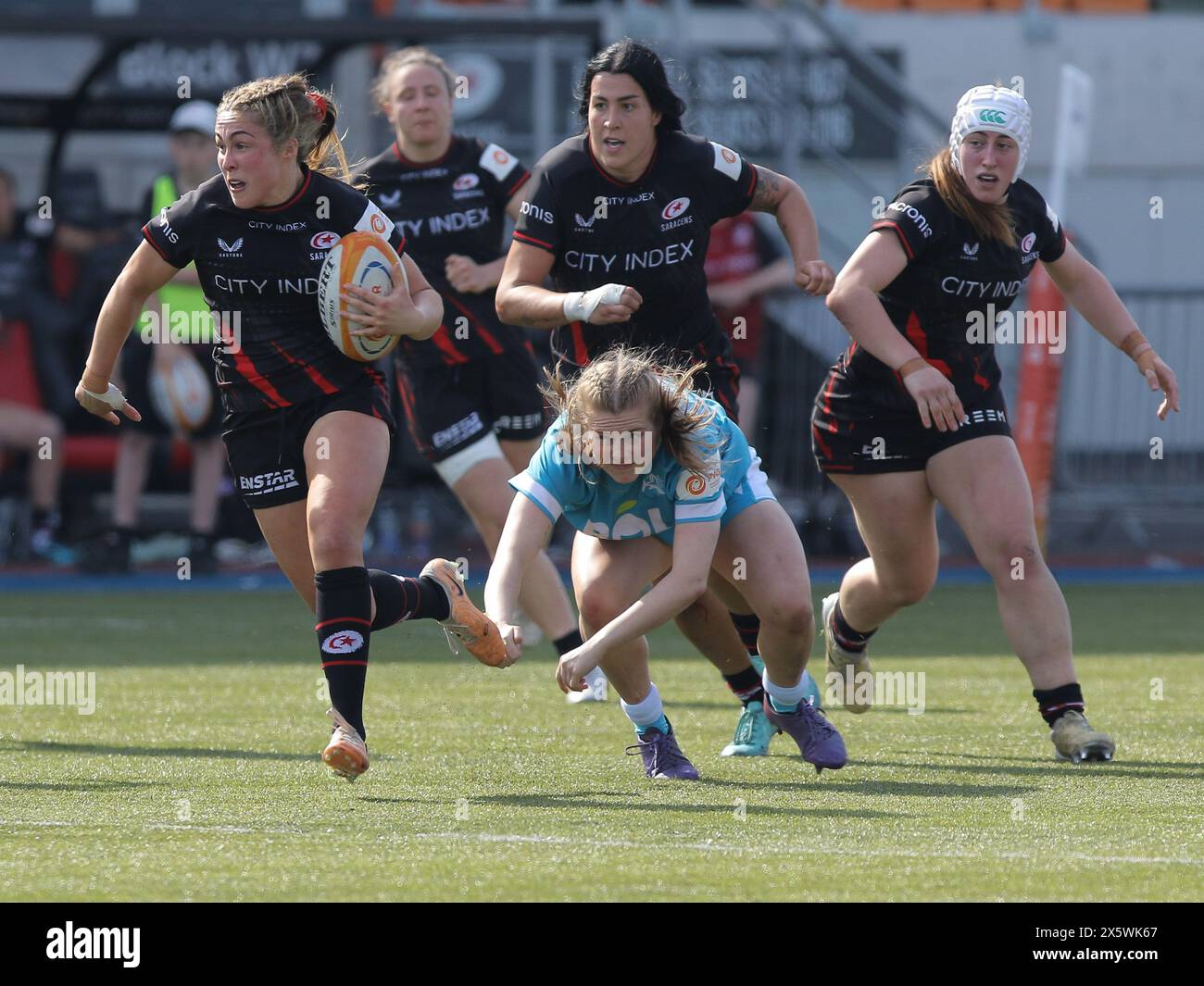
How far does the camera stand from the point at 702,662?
9352 millimetres

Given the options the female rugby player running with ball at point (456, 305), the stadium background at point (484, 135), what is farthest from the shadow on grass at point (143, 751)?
the stadium background at point (484, 135)

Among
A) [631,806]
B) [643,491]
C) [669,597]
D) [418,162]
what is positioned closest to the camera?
[631,806]

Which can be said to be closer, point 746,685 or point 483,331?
point 746,685

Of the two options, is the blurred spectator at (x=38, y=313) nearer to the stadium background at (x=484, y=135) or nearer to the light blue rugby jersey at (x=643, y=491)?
the stadium background at (x=484, y=135)

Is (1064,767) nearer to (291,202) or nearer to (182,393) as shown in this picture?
(291,202)

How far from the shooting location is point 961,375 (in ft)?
22.2

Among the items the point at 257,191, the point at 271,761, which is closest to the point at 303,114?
the point at 257,191

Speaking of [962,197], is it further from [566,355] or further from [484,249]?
[484,249]

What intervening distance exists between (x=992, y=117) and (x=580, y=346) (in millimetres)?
1493

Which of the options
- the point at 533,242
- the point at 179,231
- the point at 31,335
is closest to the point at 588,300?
the point at 533,242

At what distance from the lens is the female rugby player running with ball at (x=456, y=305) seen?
8.65m

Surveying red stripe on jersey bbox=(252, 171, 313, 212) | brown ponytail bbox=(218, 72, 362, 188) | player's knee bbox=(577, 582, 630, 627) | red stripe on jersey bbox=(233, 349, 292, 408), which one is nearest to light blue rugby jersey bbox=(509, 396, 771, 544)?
player's knee bbox=(577, 582, 630, 627)

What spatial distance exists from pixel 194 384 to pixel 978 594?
4.92 meters

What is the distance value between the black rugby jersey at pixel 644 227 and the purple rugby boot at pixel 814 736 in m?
1.28
